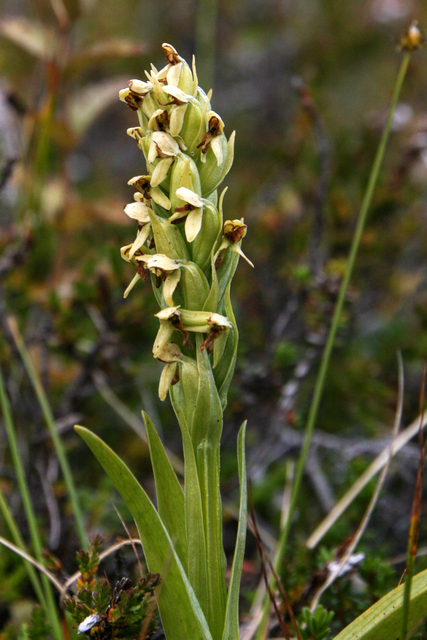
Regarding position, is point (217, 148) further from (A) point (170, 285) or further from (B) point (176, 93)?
(A) point (170, 285)

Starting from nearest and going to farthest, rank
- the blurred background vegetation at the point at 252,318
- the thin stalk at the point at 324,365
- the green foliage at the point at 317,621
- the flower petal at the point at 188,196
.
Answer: the flower petal at the point at 188,196
the green foliage at the point at 317,621
the thin stalk at the point at 324,365
the blurred background vegetation at the point at 252,318

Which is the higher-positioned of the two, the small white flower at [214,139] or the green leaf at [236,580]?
the small white flower at [214,139]

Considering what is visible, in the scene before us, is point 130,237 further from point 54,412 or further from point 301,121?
point 301,121

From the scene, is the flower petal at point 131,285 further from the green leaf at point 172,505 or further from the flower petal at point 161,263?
the green leaf at point 172,505

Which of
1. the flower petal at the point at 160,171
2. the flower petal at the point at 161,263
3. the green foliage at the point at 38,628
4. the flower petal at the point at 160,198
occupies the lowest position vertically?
the green foliage at the point at 38,628

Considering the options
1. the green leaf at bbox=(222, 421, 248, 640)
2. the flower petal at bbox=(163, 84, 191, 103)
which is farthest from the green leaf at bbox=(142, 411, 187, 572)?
the flower petal at bbox=(163, 84, 191, 103)

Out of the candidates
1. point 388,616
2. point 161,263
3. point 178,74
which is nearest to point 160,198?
point 161,263

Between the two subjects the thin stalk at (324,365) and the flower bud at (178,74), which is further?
the thin stalk at (324,365)

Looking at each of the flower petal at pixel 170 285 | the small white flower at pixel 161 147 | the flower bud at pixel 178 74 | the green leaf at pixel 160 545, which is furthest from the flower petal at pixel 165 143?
the green leaf at pixel 160 545
